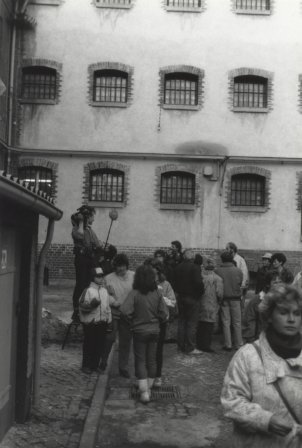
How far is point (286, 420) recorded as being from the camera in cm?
306

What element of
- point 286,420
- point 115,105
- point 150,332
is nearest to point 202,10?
point 115,105

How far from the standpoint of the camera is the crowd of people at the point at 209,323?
312 cm

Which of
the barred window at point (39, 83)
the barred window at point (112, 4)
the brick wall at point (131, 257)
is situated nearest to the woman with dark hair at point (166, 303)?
the brick wall at point (131, 257)

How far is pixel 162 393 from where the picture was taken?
819cm

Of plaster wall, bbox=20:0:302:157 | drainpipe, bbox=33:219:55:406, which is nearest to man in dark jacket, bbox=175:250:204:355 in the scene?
drainpipe, bbox=33:219:55:406

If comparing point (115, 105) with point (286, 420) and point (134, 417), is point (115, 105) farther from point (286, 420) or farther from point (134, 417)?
point (286, 420)

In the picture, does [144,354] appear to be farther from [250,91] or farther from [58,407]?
[250,91]

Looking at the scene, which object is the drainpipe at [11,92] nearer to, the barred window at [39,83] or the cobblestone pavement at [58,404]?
the barred window at [39,83]

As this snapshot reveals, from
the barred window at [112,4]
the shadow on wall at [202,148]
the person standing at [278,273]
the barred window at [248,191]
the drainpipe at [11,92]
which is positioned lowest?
the person standing at [278,273]

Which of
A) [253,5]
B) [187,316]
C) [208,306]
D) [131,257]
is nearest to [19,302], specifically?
[187,316]

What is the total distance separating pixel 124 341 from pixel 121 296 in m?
0.71

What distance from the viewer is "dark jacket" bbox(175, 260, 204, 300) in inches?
412

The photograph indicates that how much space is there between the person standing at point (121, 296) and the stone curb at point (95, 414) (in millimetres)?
347

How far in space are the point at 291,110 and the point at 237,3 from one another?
4.51 metres
